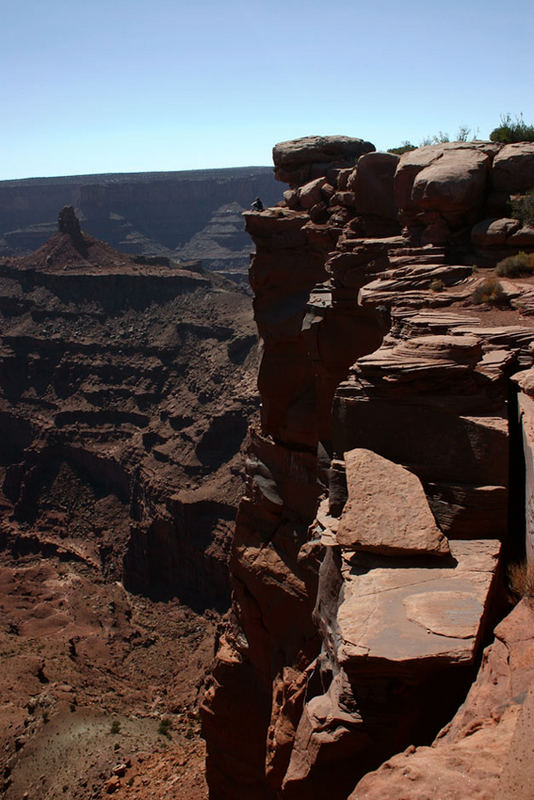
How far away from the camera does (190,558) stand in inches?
1820

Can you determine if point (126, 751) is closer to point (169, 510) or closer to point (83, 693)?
point (83, 693)

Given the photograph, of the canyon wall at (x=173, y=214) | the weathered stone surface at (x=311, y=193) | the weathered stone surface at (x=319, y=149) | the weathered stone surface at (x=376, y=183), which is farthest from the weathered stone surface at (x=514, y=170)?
the canyon wall at (x=173, y=214)

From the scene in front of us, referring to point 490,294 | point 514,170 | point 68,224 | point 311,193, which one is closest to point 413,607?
point 490,294

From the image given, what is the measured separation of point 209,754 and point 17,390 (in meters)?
54.4

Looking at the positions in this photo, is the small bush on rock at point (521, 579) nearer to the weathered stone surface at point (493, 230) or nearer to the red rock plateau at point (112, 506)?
the weathered stone surface at point (493, 230)

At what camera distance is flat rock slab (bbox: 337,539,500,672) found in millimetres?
6129

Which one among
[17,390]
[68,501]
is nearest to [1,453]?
[17,390]

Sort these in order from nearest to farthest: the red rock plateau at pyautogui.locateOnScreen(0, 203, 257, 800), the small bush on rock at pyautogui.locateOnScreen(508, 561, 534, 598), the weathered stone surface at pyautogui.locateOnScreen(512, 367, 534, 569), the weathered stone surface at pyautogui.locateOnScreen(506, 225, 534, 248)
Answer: the small bush on rock at pyautogui.locateOnScreen(508, 561, 534, 598)
the weathered stone surface at pyautogui.locateOnScreen(512, 367, 534, 569)
the weathered stone surface at pyautogui.locateOnScreen(506, 225, 534, 248)
the red rock plateau at pyautogui.locateOnScreen(0, 203, 257, 800)

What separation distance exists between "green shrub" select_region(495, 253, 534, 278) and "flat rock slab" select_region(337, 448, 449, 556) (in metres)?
7.02

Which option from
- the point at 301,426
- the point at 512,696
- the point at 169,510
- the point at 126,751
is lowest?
the point at 169,510

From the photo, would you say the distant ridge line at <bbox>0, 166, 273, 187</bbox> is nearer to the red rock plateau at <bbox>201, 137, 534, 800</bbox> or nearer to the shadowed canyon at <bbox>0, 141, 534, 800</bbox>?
the shadowed canyon at <bbox>0, 141, 534, 800</bbox>

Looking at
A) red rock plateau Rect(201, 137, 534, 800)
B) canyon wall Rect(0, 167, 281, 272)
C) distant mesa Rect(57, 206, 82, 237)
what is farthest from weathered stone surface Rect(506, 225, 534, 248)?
canyon wall Rect(0, 167, 281, 272)

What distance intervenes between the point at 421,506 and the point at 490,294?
6.15 metres

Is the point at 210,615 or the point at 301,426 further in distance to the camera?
the point at 210,615
